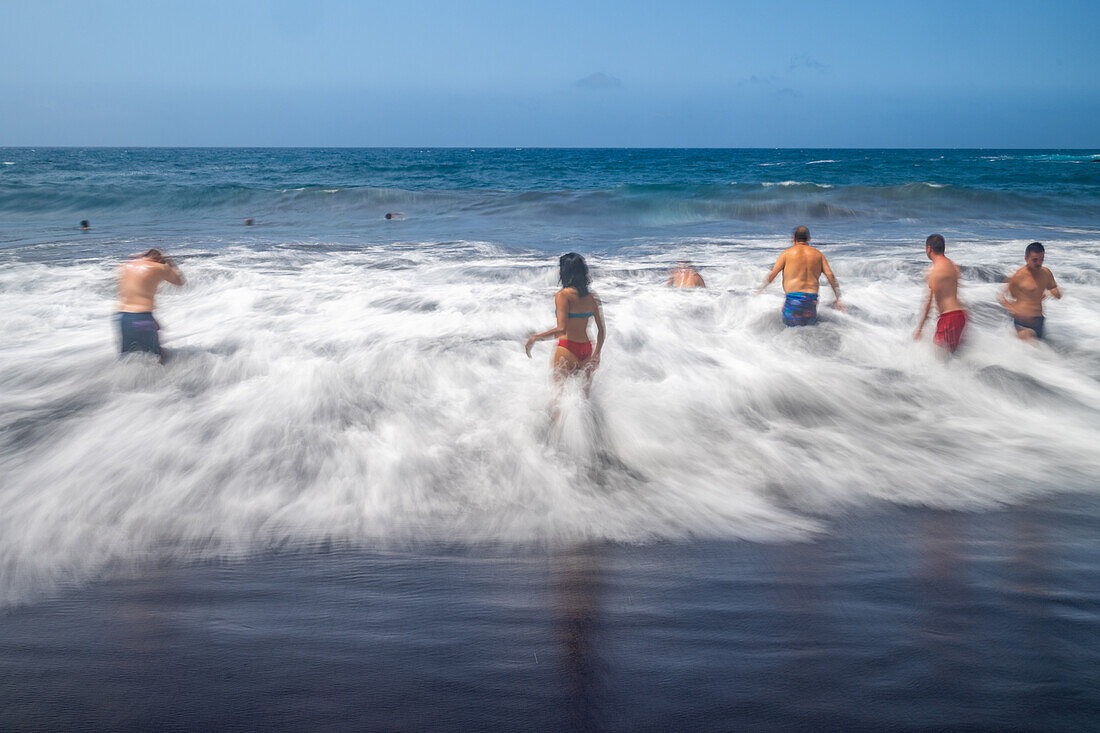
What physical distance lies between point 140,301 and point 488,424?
3977 mm

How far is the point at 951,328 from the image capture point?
25.3ft

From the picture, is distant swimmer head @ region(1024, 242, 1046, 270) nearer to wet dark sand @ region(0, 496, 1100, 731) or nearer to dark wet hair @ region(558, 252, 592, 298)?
wet dark sand @ region(0, 496, 1100, 731)

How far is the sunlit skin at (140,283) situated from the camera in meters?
7.23

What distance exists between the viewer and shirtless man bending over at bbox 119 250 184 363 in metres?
7.25

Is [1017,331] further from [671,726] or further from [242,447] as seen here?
[242,447]

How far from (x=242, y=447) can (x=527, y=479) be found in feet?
7.85

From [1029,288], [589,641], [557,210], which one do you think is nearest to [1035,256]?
[1029,288]

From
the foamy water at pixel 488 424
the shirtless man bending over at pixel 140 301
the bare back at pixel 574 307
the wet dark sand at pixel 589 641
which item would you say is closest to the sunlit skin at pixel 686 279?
the foamy water at pixel 488 424

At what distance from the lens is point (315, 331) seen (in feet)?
30.4

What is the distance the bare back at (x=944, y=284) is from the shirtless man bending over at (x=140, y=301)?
26.7ft

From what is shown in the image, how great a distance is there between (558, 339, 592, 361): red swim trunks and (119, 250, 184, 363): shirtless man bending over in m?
4.36

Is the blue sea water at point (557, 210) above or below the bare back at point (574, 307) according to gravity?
above

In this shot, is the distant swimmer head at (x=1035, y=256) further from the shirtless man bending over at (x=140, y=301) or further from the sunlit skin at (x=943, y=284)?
the shirtless man bending over at (x=140, y=301)

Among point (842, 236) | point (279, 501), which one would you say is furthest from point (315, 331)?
point (842, 236)
